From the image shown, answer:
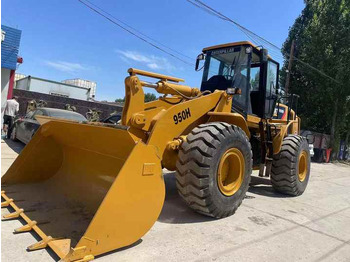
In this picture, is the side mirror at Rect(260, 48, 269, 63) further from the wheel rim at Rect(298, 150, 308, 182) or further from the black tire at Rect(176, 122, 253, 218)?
the wheel rim at Rect(298, 150, 308, 182)

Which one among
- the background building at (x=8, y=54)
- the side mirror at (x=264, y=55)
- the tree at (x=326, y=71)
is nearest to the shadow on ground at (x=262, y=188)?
the side mirror at (x=264, y=55)

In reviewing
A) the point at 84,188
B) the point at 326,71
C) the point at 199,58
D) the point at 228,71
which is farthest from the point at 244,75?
the point at 326,71

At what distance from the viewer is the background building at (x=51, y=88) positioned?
72.8 ft

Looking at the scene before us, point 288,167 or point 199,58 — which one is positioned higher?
point 199,58

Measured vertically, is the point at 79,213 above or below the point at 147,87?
below

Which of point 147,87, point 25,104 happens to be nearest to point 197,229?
point 147,87

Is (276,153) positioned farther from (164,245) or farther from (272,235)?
(164,245)

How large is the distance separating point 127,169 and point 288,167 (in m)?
4.24

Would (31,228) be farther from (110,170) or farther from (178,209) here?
(178,209)

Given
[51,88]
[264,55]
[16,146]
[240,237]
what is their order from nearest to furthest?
[240,237]
[264,55]
[16,146]
[51,88]

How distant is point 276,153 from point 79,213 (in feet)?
13.8

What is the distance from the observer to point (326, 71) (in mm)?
19906

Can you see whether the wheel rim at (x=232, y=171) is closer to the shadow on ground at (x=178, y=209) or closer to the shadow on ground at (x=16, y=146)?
the shadow on ground at (x=178, y=209)

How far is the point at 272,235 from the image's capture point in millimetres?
4109
